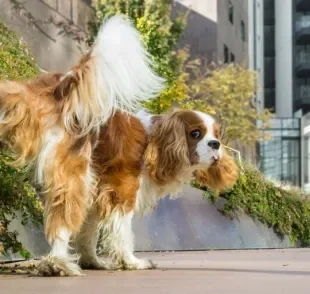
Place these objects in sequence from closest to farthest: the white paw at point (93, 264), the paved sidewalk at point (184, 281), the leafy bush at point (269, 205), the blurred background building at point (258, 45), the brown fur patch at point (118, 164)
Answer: the paved sidewalk at point (184, 281) → the brown fur patch at point (118, 164) → the white paw at point (93, 264) → the leafy bush at point (269, 205) → the blurred background building at point (258, 45)

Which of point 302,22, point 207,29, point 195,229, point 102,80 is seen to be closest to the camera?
point 102,80

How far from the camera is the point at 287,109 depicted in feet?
243

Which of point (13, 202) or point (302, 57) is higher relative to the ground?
point (302, 57)

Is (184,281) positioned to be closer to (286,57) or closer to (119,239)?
(119,239)

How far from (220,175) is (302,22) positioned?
68.0 metres

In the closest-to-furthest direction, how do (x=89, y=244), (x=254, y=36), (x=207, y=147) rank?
(x=207, y=147) → (x=89, y=244) → (x=254, y=36)

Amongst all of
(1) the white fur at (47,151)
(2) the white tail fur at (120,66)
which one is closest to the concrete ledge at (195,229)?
(2) the white tail fur at (120,66)

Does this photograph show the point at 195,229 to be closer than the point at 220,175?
No

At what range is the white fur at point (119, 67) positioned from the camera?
25.7 ft

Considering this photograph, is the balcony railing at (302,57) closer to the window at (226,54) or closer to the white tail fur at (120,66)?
the window at (226,54)

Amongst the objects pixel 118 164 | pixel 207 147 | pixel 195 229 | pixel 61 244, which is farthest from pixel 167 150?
pixel 195 229

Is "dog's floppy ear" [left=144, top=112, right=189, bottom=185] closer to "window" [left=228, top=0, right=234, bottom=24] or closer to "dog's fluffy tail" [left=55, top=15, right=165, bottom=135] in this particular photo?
"dog's fluffy tail" [left=55, top=15, right=165, bottom=135]

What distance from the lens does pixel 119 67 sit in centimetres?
785

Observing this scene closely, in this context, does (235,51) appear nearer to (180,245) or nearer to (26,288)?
(180,245)
